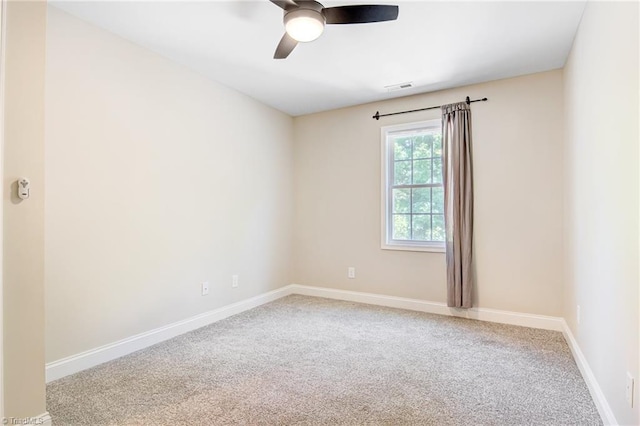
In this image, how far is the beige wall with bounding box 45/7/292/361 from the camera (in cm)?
236

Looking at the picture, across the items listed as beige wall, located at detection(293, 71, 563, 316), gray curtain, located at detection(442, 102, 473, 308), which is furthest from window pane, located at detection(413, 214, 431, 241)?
gray curtain, located at detection(442, 102, 473, 308)

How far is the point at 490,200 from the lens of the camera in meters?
3.58

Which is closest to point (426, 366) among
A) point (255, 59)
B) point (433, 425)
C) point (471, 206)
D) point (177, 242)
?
point (433, 425)

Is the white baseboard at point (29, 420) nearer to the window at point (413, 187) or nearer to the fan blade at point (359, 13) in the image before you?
the fan blade at point (359, 13)

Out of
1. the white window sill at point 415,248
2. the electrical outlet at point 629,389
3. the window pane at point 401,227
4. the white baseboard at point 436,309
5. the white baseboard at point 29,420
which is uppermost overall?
the window pane at point 401,227

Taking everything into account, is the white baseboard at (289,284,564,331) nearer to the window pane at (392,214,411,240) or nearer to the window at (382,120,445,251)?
the window at (382,120,445,251)

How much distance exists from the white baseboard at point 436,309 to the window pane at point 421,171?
1.41 m

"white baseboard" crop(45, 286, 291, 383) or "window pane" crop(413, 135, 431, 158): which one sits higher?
"window pane" crop(413, 135, 431, 158)

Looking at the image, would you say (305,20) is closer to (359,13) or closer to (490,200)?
(359,13)

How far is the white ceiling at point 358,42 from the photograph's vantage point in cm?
235

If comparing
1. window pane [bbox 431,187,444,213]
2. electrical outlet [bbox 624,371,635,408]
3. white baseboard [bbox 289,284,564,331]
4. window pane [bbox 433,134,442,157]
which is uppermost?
window pane [bbox 433,134,442,157]

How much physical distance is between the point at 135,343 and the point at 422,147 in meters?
3.53

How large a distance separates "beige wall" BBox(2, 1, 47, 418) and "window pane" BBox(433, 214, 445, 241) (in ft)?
11.7

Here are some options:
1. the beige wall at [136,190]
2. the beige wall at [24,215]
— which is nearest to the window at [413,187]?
the beige wall at [136,190]
